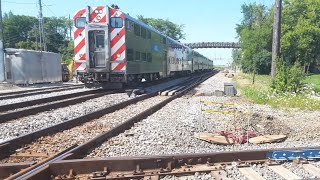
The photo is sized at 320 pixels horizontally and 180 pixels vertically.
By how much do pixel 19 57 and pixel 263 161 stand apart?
2451 centimetres

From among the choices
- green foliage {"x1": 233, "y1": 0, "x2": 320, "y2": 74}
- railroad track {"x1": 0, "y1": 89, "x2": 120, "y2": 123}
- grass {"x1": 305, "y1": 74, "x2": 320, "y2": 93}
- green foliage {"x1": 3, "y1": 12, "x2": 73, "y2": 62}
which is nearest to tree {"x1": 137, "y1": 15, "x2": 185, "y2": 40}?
green foliage {"x1": 3, "y1": 12, "x2": 73, "y2": 62}

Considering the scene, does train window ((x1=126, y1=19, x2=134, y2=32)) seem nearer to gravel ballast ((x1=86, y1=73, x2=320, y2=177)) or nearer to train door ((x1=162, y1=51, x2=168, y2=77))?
gravel ballast ((x1=86, y1=73, x2=320, y2=177))

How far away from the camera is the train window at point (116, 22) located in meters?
15.4

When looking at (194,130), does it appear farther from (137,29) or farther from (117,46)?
(137,29)

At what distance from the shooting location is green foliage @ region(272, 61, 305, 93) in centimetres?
1406

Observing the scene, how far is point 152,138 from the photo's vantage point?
630 cm

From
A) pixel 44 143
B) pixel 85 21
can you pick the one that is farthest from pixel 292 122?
pixel 85 21

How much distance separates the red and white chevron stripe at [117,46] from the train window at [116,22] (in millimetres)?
135

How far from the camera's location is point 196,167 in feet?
14.4

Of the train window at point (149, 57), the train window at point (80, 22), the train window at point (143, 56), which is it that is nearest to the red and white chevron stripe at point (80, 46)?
the train window at point (80, 22)

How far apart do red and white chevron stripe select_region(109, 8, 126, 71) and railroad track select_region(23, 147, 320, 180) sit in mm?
11288

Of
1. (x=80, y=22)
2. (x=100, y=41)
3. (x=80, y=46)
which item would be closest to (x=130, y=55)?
(x=100, y=41)

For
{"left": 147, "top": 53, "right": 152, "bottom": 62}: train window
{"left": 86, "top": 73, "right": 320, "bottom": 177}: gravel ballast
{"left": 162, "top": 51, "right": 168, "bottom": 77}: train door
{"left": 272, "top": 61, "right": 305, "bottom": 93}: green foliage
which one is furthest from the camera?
{"left": 162, "top": 51, "right": 168, "bottom": 77}: train door

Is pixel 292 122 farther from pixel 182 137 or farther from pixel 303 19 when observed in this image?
pixel 303 19
